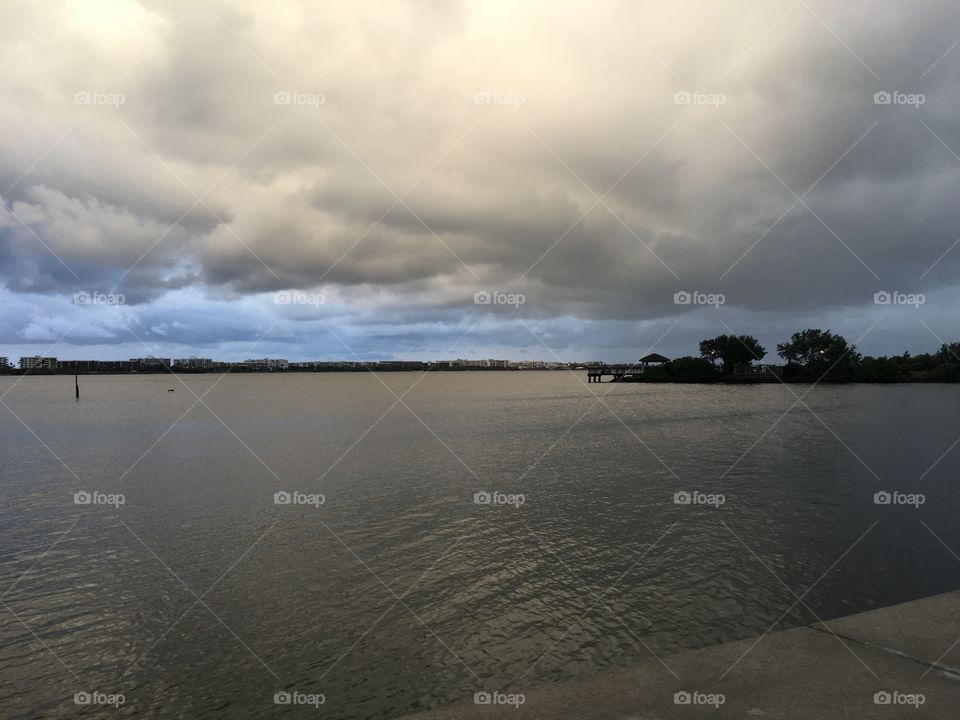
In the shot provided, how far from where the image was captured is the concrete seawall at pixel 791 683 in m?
6.22

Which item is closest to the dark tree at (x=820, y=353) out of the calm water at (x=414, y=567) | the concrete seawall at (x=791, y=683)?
the calm water at (x=414, y=567)

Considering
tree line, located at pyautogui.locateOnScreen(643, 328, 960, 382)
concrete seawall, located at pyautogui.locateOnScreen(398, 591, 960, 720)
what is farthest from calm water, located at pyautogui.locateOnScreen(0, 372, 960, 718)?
tree line, located at pyautogui.locateOnScreen(643, 328, 960, 382)

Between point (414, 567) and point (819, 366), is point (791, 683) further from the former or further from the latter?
point (819, 366)

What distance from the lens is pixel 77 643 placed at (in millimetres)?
11547

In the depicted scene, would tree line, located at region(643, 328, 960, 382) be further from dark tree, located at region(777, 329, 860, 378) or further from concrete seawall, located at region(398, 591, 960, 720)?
concrete seawall, located at region(398, 591, 960, 720)

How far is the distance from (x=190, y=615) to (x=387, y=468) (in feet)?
59.6

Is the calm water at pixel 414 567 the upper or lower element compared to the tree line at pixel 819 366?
lower

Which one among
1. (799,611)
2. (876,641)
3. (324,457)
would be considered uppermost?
(324,457)

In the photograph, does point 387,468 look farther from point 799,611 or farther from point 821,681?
point 821,681

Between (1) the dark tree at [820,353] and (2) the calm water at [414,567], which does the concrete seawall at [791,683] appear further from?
(1) the dark tree at [820,353]

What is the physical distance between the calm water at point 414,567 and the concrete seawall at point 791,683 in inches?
105

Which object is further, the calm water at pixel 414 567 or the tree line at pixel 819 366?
the tree line at pixel 819 366

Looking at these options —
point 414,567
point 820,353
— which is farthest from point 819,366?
point 414,567

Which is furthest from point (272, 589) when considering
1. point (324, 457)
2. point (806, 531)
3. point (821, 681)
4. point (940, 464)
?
point (940, 464)
